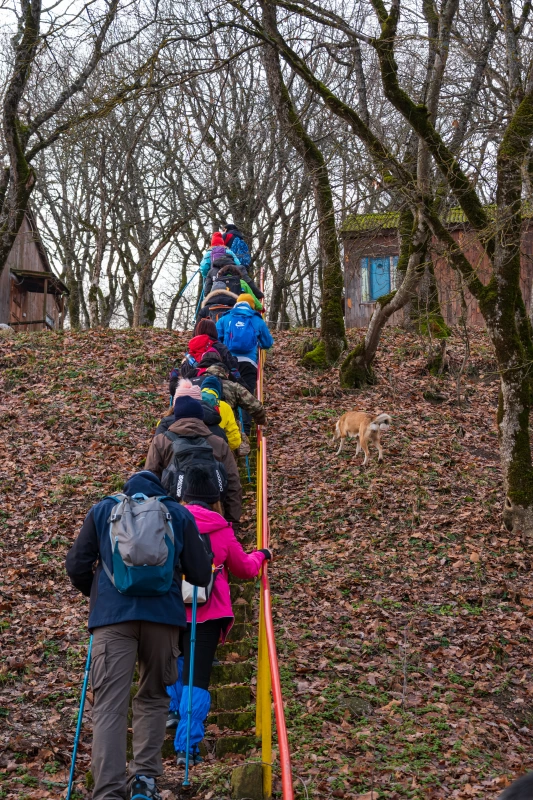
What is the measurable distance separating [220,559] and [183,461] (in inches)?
53.0

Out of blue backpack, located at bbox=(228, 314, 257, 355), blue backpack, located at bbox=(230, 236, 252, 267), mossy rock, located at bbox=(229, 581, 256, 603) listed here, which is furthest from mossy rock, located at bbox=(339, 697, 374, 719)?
blue backpack, located at bbox=(230, 236, 252, 267)

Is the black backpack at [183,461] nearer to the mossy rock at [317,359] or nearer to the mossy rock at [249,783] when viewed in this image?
the mossy rock at [249,783]

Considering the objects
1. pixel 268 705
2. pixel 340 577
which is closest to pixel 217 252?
pixel 340 577

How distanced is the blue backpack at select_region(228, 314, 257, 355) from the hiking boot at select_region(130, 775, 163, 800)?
26.7ft

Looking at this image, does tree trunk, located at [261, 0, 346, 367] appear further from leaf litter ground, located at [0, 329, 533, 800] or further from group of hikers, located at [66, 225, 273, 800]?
group of hikers, located at [66, 225, 273, 800]

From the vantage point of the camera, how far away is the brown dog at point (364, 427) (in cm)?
1217

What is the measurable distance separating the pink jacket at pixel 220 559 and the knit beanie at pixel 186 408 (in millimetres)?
1472

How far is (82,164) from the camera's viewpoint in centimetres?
3008

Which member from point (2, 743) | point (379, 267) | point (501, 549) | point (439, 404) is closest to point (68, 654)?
point (2, 743)

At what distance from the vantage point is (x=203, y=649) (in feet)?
18.4

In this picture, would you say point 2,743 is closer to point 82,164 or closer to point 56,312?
point 82,164

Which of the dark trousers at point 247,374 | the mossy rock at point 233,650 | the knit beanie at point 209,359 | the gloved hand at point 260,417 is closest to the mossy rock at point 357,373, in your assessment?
the dark trousers at point 247,374

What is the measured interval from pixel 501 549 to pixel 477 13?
10.3 metres

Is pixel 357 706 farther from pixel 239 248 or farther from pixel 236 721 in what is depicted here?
pixel 239 248
